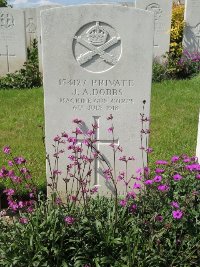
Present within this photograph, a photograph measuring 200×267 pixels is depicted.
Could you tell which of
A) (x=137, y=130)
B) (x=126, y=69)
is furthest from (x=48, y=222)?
(x=126, y=69)

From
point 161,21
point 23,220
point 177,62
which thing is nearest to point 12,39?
point 161,21

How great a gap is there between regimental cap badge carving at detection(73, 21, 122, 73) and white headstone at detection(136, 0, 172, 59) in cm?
732

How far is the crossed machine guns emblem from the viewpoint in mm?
3256

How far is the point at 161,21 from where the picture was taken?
10227 mm

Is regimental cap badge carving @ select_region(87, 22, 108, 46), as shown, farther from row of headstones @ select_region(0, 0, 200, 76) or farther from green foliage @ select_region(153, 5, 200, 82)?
green foliage @ select_region(153, 5, 200, 82)

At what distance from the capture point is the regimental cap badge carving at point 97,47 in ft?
10.7

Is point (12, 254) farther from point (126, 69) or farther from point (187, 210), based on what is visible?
point (126, 69)

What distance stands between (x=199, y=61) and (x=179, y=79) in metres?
0.74

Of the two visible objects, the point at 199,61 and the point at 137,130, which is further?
the point at 199,61

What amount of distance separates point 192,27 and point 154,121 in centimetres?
488

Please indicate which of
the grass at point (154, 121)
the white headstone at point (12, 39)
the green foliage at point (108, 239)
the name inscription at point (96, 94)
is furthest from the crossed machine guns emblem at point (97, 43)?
the white headstone at point (12, 39)

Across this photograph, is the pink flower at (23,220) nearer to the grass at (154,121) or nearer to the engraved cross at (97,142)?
the engraved cross at (97,142)

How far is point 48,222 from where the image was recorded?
2.74 meters

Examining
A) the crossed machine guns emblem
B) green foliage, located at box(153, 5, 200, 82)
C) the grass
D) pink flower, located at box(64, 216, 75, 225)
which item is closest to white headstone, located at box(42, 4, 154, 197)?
the crossed machine guns emblem
